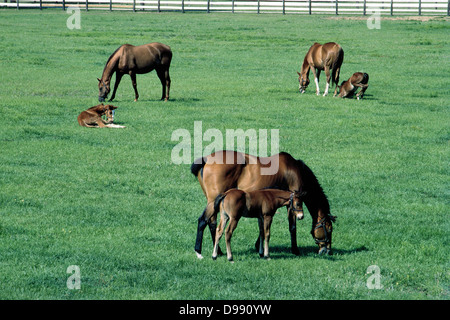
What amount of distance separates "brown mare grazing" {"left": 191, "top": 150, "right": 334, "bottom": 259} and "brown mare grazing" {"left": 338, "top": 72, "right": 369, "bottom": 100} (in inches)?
601

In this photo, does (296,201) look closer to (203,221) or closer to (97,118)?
(203,221)

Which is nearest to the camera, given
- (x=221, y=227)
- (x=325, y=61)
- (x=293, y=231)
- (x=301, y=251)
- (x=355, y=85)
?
(x=221, y=227)

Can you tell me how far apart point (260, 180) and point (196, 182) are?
4912 millimetres

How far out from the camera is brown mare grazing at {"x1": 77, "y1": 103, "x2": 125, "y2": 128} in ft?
63.7

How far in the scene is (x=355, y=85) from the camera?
24688 mm

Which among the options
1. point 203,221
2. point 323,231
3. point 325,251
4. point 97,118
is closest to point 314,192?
point 323,231

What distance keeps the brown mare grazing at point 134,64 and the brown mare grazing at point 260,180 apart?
14.3 m

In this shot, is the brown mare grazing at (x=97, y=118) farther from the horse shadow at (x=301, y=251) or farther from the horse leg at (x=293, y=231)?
the horse leg at (x=293, y=231)

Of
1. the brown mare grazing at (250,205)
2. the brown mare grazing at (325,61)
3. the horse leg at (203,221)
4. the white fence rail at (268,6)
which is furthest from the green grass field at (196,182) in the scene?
the white fence rail at (268,6)

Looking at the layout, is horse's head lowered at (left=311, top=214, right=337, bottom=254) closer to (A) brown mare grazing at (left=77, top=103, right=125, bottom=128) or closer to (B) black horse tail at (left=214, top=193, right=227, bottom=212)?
(B) black horse tail at (left=214, top=193, right=227, bottom=212)

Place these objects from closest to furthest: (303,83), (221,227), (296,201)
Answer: (296,201) → (221,227) → (303,83)

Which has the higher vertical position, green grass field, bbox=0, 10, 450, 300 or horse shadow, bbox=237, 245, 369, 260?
green grass field, bbox=0, 10, 450, 300

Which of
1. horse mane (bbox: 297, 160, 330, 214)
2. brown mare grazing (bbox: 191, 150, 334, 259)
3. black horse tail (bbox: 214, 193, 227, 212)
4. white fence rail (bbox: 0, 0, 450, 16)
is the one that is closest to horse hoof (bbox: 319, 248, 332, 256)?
brown mare grazing (bbox: 191, 150, 334, 259)
